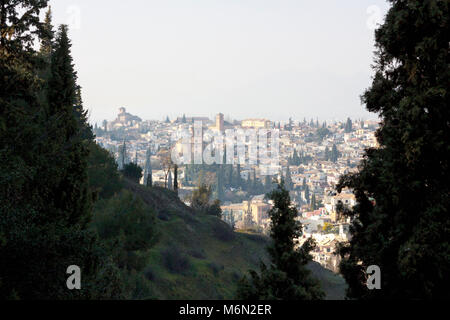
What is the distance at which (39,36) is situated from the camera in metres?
14.8

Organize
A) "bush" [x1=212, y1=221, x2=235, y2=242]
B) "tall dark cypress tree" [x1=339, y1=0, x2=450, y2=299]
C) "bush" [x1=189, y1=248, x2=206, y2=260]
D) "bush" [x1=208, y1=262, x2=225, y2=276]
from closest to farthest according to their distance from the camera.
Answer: "tall dark cypress tree" [x1=339, y1=0, x2=450, y2=299] → "bush" [x1=208, y1=262, x2=225, y2=276] → "bush" [x1=189, y1=248, x2=206, y2=260] → "bush" [x1=212, y1=221, x2=235, y2=242]

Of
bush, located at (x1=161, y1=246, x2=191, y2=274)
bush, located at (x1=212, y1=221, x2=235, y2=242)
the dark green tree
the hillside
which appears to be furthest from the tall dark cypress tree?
the dark green tree

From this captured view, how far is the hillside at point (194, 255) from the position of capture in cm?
3122

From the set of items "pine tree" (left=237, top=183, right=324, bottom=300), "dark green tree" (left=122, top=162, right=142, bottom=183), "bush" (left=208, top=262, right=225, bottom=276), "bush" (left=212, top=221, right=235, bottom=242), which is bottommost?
"bush" (left=208, top=262, right=225, bottom=276)

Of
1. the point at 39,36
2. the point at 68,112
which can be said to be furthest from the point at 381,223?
the point at 39,36

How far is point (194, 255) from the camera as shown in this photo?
42031 millimetres

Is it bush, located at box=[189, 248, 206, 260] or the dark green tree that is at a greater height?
the dark green tree

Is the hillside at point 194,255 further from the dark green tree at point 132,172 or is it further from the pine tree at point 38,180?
the pine tree at point 38,180

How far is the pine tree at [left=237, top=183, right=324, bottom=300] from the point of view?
12.9 metres

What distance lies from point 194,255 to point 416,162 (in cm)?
3337

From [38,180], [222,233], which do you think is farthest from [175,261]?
[38,180]

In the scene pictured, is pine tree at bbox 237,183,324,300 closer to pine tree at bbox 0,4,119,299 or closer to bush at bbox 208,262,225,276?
pine tree at bbox 0,4,119,299

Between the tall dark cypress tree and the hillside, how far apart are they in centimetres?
1669
